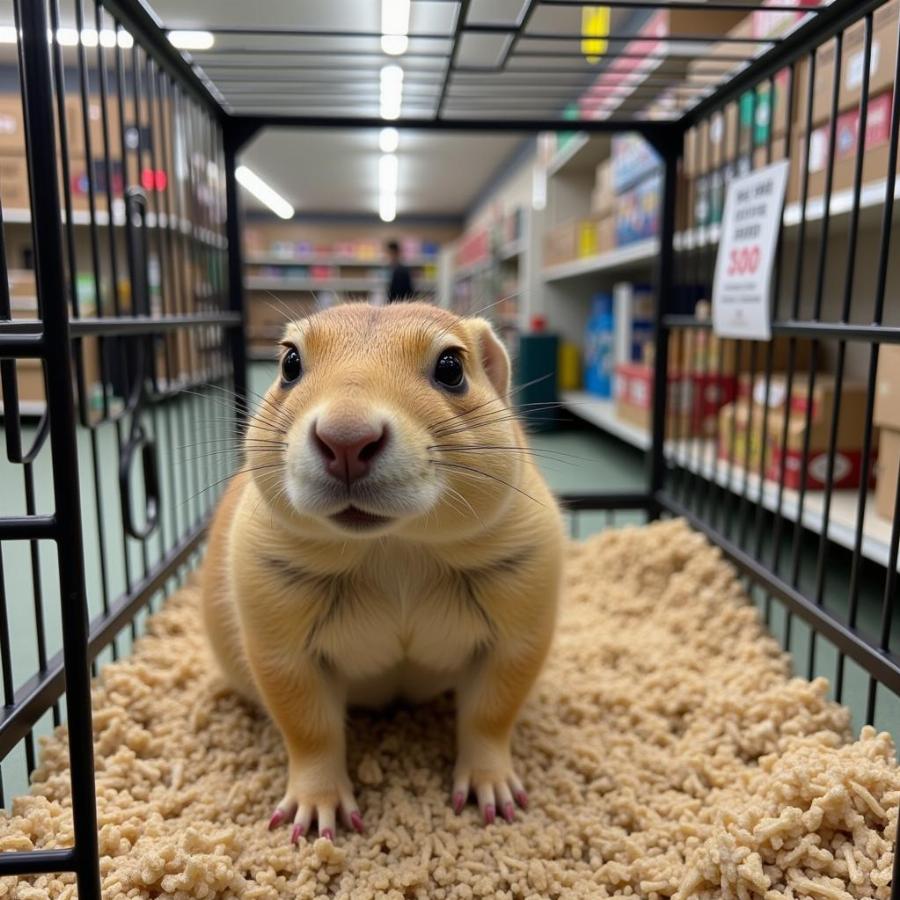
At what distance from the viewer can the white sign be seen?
1.57 m

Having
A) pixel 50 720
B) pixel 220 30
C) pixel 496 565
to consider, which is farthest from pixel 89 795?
pixel 220 30

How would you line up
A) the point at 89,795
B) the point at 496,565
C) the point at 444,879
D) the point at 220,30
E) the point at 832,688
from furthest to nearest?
the point at 832,688, the point at 220,30, the point at 496,565, the point at 444,879, the point at 89,795

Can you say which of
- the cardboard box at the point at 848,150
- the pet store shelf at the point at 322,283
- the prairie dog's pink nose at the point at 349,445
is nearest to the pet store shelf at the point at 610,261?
the cardboard box at the point at 848,150

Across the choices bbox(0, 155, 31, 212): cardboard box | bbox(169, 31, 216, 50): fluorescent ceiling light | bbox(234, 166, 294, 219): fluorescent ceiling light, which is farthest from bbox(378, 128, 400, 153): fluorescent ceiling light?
bbox(0, 155, 31, 212): cardboard box

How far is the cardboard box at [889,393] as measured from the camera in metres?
1.61

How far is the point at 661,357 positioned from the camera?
7.05 ft

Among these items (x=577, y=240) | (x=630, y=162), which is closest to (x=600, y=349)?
(x=577, y=240)

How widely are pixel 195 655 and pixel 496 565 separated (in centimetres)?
76

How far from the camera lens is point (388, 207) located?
14547 millimetres

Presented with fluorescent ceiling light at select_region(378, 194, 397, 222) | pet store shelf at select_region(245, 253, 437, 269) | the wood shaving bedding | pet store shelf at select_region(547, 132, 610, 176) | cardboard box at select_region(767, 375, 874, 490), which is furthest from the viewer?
pet store shelf at select_region(245, 253, 437, 269)

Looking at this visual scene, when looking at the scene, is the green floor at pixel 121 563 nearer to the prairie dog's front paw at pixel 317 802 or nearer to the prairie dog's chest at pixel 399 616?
the prairie dog's chest at pixel 399 616

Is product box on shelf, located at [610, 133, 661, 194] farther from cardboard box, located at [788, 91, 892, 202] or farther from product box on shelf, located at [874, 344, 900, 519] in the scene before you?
product box on shelf, located at [874, 344, 900, 519]

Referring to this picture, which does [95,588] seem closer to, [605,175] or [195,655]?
[195,655]

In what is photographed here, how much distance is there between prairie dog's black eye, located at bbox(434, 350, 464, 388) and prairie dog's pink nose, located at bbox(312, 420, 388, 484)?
0.21 metres
